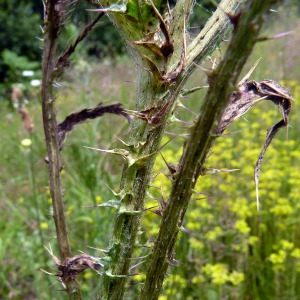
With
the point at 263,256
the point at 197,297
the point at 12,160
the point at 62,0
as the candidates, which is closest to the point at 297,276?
the point at 263,256

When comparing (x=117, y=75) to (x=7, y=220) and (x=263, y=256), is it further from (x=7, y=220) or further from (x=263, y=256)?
(x=263, y=256)

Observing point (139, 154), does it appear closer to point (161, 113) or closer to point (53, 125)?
point (161, 113)

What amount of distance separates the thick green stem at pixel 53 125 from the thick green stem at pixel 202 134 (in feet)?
0.75

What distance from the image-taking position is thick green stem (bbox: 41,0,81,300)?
818 mm

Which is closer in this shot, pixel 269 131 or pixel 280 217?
pixel 269 131

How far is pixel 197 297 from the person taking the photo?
2.23m

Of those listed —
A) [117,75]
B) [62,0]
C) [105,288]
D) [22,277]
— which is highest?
[117,75]

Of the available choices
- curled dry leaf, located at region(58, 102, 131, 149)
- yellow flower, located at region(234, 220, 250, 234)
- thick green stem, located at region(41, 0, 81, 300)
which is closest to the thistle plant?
thick green stem, located at region(41, 0, 81, 300)

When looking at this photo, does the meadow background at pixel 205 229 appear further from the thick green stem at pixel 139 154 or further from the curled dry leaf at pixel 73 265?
the thick green stem at pixel 139 154

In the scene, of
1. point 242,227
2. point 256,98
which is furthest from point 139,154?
point 242,227

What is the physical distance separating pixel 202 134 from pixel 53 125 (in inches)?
16.0

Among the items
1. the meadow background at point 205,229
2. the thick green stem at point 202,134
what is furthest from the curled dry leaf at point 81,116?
the meadow background at point 205,229

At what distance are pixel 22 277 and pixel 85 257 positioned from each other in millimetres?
2330

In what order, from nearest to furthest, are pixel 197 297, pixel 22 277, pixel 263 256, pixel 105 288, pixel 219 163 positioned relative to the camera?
1. pixel 105 288
2. pixel 197 297
3. pixel 263 256
4. pixel 22 277
5. pixel 219 163
